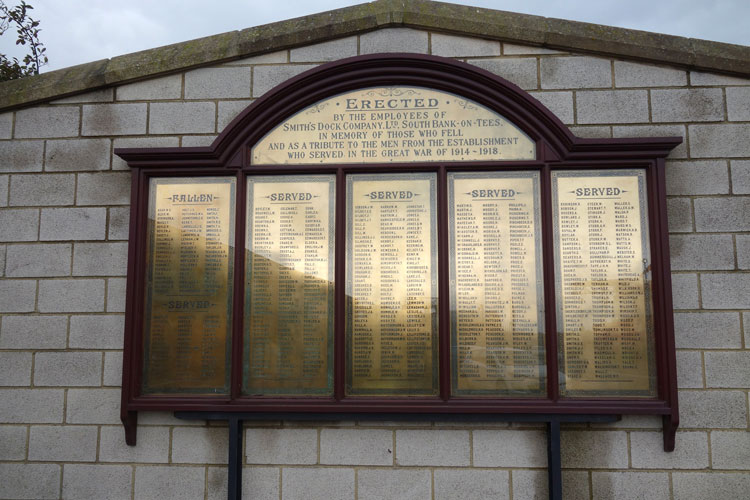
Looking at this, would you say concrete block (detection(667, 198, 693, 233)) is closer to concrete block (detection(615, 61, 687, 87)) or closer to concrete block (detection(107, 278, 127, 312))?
concrete block (detection(615, 61, 687, 87))

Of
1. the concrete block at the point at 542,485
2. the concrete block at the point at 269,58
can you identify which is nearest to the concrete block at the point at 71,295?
the concrete block at the point at 269,58

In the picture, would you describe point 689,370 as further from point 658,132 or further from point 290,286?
point 290,286

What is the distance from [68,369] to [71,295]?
574 mm

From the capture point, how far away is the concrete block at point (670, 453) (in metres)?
3.54

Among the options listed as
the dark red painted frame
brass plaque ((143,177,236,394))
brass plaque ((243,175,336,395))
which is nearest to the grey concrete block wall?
the dark red painted frame

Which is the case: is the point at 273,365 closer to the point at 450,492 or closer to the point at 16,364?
the point at 450,492

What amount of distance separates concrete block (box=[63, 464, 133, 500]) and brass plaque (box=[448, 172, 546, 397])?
2603 mm

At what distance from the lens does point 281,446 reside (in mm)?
3717

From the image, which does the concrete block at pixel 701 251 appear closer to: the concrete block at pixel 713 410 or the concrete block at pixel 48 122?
the concrete block at pixel 713 410

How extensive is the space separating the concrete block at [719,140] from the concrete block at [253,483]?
402 cm

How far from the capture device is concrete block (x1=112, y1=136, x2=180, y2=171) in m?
4.02

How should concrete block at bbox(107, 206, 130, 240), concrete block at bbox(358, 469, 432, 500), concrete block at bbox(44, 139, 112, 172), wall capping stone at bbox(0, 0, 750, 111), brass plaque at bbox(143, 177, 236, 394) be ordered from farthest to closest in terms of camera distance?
concrete block at bbox(44, 139, 112, 172)
concrete block at bbox(107, 206, 130, 240)
wall capping stone at bbox(0, 0, 750, 111)
brass plaque at bbox(143, 177, 236, 394)
concrete block at bbox(358, 469, 432, 500)

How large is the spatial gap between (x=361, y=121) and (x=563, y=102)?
159 cm

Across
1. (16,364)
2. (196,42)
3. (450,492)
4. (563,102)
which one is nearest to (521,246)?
(563,102)
